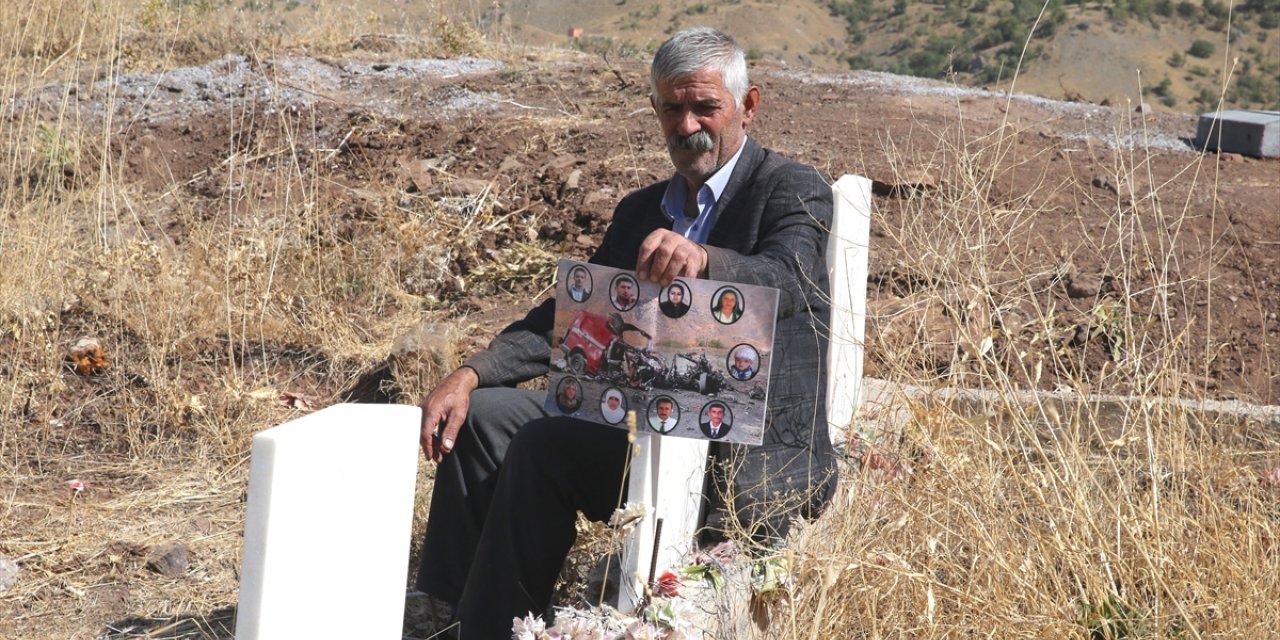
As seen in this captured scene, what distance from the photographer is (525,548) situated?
2529 mm

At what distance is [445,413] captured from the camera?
8.84 feet

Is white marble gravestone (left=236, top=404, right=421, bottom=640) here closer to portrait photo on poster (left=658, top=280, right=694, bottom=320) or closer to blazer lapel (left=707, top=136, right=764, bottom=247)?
portrait photo on poster (left=658, top=280, right=694, bottom=320)

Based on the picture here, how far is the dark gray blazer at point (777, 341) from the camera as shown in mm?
2570

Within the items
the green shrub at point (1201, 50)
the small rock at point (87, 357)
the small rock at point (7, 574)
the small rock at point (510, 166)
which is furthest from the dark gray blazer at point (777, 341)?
the green shrub at point (1201, 50)

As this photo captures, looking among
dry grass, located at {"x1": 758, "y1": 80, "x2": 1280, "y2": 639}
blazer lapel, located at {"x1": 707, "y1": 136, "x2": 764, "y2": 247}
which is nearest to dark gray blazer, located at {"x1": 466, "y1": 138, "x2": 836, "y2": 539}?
blazer lapel, located at {"x1": 707, "y1": 136, "x2": 764, "y2": 247}

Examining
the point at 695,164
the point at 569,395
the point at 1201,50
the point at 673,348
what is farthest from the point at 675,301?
the point at 1201,50

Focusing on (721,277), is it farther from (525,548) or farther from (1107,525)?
(1107,525)

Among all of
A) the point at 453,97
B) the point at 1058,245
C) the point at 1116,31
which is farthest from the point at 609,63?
the point at 1116,31

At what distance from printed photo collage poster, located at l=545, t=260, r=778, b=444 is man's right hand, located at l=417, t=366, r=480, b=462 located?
0.40 meters

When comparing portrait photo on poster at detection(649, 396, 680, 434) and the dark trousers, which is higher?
portrait photo on poster at detection(649, 396, 680, 434)

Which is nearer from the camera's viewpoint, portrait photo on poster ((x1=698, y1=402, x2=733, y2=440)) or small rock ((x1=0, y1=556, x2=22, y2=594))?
portrait photo on poster ((x1=698, y1=402, x2=733, y2=440))

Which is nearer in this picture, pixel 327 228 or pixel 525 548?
pixel 525 548

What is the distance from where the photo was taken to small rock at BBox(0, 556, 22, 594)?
321 centimetres

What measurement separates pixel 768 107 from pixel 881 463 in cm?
483
